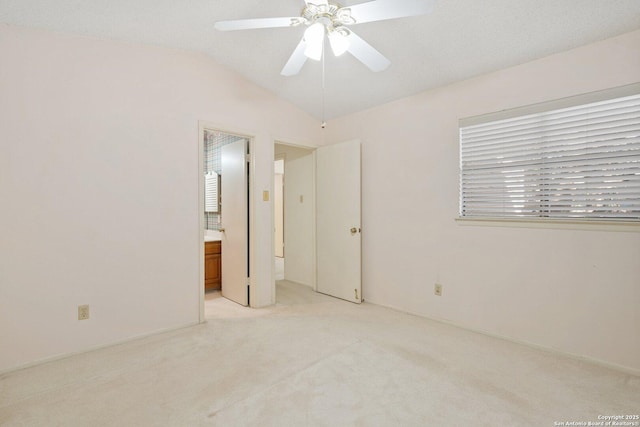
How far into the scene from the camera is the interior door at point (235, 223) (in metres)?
3.57

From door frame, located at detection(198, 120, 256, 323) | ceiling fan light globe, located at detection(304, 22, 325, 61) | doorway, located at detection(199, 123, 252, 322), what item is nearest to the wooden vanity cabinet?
doorway, located at detection(199, 123, 252, 322)

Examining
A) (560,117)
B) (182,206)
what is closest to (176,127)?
(182,206)

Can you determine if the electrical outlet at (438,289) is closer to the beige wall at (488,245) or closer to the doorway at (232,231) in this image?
the beige wall at (488,245)

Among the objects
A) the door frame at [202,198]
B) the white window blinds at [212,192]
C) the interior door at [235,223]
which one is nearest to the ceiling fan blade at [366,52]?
the door frame at [202,198]

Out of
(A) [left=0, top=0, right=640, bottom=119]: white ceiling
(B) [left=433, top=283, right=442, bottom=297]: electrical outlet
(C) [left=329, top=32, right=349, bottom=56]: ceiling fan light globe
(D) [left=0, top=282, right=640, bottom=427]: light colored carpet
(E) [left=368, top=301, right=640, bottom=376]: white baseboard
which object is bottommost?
(D) [left=0, top=282, right=640, bottom=427]: light colored carpet

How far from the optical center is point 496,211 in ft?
9.01

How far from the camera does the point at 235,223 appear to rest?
3.73m

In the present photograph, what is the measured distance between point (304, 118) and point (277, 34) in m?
1.41

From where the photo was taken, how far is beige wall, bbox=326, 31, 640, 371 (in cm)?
221

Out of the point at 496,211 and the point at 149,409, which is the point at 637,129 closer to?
the point at 496,211

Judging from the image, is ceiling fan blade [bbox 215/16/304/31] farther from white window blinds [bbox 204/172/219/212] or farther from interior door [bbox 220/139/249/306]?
white window blinds [bbox 204/172/219/212]

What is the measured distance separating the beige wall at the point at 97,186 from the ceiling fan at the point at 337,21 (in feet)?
4.51

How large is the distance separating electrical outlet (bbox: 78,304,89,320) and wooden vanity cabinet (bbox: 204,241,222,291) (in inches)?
64.5

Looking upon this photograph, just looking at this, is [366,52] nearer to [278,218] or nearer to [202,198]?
[202,198]
